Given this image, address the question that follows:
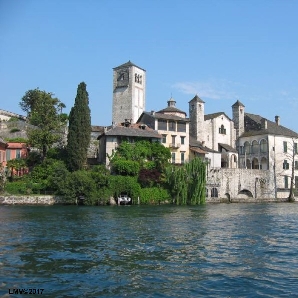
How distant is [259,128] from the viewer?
82.3 metres

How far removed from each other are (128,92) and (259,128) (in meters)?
28.1

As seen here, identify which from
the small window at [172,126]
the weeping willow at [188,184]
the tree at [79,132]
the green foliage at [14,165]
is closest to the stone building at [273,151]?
the small window at [172,126]

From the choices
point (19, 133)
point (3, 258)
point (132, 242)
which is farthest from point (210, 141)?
point (3, 258)

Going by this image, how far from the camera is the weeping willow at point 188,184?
53.3 metres

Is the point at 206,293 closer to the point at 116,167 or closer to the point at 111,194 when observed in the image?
the point at 111,194

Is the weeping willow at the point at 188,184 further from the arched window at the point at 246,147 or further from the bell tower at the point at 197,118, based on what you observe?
the arched window at the point at 246,147

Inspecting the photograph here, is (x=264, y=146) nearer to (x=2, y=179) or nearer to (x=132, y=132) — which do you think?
(x=132, y=132)

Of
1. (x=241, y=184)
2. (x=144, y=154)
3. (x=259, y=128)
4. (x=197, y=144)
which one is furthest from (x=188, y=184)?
(x=259, y=128)

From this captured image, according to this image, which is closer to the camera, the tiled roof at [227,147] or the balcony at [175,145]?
the balcony at [175,145]

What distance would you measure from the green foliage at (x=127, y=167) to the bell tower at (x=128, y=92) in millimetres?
28469

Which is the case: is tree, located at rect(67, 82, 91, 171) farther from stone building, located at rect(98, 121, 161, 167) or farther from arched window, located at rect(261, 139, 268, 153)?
arched window, located at rect(261, 139, 268, 153)

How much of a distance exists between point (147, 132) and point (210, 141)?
2198cm

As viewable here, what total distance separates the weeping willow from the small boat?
6.18 m

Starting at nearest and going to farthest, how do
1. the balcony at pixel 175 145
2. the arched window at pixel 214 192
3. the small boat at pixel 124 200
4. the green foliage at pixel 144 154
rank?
the small boat at pixel 124 200 → the green foliage at pixel 144 154 → the arched window at pixel 214 192 → the balcony at pixel 175 145
